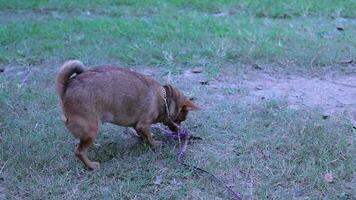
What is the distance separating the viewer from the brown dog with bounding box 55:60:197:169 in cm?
411

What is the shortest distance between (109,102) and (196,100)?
5.12 feet

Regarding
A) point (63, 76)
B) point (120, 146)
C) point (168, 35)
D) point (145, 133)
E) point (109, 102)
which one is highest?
point (63, 76)

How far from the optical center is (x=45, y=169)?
4270 mm

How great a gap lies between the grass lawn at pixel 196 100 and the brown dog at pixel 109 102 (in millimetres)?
242

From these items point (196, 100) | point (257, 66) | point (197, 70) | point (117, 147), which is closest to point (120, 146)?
point (117, 147)

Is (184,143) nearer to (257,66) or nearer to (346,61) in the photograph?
(257,66)

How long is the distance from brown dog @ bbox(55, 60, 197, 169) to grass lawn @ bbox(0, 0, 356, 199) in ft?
0.79

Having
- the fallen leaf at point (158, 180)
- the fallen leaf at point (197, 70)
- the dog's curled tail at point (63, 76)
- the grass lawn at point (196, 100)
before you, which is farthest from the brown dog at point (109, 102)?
the fallen leaf at point (197, 70)

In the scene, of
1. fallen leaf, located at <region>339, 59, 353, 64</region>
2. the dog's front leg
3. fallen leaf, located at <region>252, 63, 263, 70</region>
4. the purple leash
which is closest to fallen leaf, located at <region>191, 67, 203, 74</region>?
fallen leaf, located at <region>252, 63, 263, 70</region>

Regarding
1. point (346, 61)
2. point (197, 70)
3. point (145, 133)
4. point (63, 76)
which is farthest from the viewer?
point (346, 61)

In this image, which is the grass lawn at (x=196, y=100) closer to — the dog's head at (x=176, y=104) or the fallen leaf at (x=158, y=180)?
the fallen leaf at (x=158, y=180)

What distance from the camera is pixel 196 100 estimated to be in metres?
5.68

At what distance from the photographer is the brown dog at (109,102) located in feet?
13.5

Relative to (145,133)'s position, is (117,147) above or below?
below
